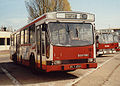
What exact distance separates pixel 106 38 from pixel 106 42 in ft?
2.17

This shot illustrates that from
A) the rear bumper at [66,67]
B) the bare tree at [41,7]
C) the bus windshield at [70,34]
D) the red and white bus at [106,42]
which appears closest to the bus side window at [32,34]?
the bus windshield at [70,34]

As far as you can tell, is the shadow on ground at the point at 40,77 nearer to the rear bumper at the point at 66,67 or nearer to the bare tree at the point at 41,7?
the rear bumper at the point at 66,67

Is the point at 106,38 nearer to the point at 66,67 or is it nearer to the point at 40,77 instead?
the point at 40,77

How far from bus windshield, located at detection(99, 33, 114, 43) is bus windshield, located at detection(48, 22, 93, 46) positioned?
12993 millimetres

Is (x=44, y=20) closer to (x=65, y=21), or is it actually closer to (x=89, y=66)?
(x=65, y=21)

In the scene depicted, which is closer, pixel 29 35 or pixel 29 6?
pixel 29 35

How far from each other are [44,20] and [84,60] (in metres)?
2.41

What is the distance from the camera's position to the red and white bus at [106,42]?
2114cm

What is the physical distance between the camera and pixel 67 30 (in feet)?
28.0

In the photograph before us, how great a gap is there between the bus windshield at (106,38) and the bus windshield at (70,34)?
12993mm

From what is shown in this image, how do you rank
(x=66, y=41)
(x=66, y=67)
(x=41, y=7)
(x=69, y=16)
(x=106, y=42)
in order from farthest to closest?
(x=41, y=7), (x=106, y=42), (x=69, y=16), (x=66, y=41), (x=66, y=67)

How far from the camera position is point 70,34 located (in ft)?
28.0

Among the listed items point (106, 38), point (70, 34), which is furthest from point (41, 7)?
point (70, 34)

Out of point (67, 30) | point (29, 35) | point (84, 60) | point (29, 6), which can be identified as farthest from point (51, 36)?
point (29, 6)
